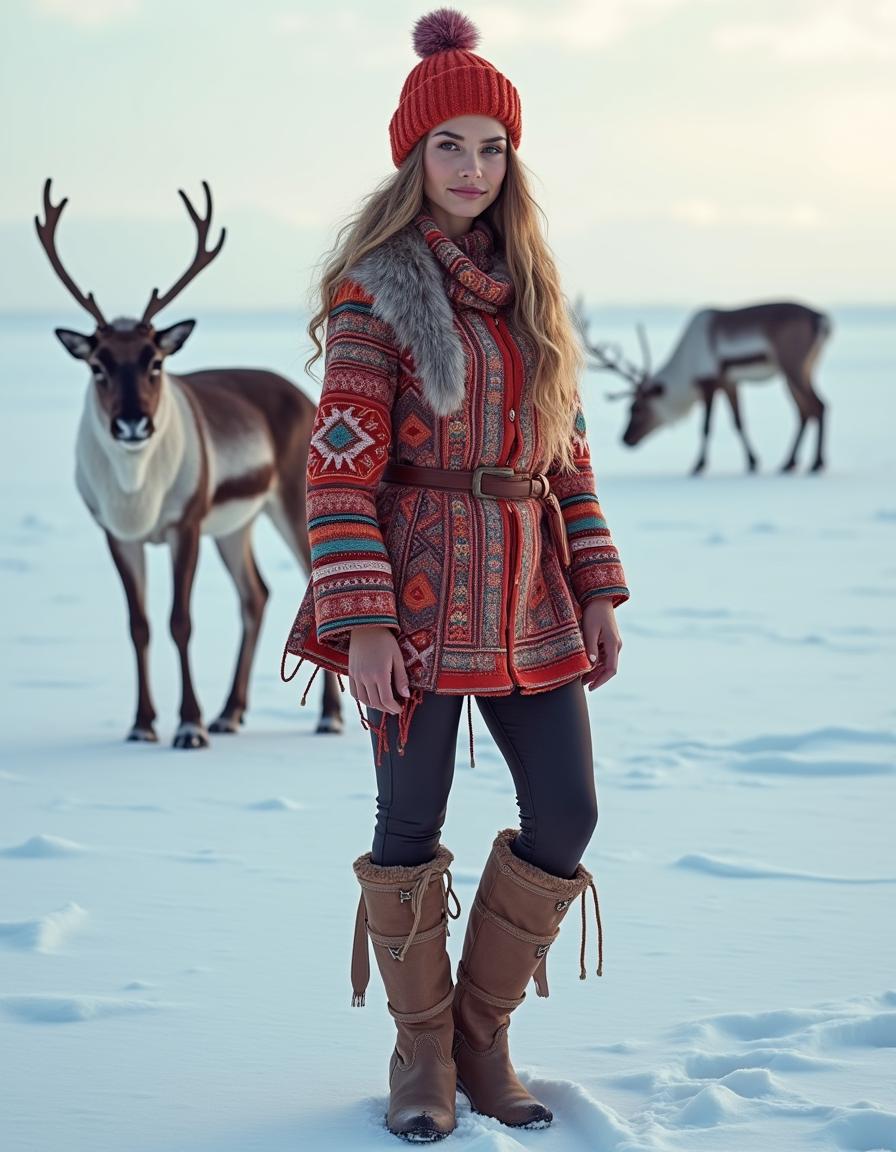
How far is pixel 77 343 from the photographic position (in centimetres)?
540

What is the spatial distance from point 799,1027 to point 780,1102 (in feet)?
1.13

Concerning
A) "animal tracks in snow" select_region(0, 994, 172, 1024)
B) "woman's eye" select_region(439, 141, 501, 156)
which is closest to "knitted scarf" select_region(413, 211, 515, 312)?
"woman's eye" select_region(439, 141, 501, 156)

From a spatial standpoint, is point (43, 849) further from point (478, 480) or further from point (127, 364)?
point (478, 480)

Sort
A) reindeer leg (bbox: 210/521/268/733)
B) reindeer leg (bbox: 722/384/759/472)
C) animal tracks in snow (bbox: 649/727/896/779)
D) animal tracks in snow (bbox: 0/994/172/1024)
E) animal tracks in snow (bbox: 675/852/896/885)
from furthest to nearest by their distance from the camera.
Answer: reindeer leg (bbox: 722/384/759/472) < reindeer leg (bbox: 210/521/268/733) < animal tracks in snow (bbox: 649/727/896/779) < animal tracks in snow (bbox: 675/852/896/885) < animal tracks in snow (bbox: 0/994/172/1024)

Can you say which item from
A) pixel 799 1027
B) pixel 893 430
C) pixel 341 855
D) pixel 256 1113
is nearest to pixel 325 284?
pixel 256 1113

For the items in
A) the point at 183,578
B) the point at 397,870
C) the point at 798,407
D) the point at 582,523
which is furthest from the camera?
the point at 798,407

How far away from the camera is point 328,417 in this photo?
8.04ft

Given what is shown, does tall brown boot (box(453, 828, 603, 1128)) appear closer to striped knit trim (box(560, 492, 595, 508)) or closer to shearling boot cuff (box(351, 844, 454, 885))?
shearling boot cuff (box(351, 844, 454, 885))

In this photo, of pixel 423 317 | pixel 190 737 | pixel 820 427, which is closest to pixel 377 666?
pixel 423 317

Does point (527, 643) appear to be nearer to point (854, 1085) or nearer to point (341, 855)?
point (854, 1085)

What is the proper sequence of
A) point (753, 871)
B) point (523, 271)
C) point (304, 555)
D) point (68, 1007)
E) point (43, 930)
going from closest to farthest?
point (523, 271), point (68, 1007), point (43, 930), point (753, 871), point (304, 555)

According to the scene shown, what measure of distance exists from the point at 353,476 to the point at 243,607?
368cm

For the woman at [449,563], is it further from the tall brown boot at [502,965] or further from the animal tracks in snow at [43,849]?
the animal tracks in snow at [43,849]

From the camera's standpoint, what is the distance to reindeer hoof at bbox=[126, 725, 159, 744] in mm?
5328
